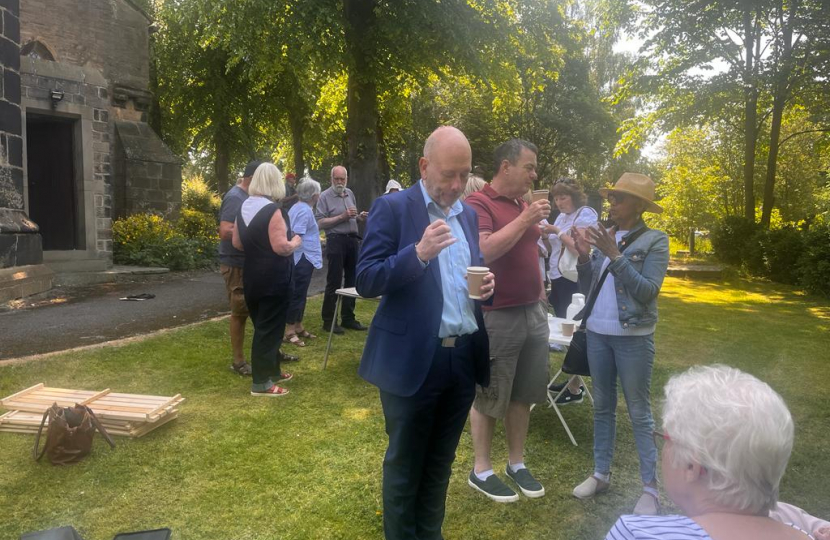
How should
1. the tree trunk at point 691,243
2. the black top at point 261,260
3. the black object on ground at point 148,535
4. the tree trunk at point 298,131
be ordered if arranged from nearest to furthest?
the black object on ground at point 148,535, the black top at point 261,260, the tree trunk at point 298,131, the tree trunk at point 691,243

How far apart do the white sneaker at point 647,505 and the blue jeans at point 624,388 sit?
0.09 m

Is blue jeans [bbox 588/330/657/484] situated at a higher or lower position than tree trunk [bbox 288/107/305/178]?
lower

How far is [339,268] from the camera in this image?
779 centimetres

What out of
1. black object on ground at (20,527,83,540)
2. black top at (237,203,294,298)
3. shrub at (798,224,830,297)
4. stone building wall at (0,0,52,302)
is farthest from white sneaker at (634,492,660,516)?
shrub at (798,224,830,297)

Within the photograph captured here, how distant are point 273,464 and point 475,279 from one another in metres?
2.25

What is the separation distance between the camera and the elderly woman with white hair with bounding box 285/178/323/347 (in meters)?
6.95

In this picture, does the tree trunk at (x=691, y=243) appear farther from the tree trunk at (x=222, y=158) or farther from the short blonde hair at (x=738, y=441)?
the short blonde hair at (x=738, y=441)

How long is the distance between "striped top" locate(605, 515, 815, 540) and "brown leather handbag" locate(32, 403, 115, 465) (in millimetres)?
3728

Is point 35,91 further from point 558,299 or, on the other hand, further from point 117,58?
point 558,299

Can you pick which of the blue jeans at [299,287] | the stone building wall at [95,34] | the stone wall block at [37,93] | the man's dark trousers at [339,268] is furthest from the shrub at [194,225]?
the blue jeans at [299,287]

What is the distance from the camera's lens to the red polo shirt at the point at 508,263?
342 cm

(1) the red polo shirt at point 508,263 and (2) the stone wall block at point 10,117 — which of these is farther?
(2) the stone wall block at point 10,117

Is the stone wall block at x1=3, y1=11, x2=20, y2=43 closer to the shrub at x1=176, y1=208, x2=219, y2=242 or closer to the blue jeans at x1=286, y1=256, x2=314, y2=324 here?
the blue jeans at x1=286, y1=256, x2=314, y2=324

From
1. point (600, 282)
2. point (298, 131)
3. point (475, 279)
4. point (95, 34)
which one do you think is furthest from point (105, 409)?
point (298, 131)
